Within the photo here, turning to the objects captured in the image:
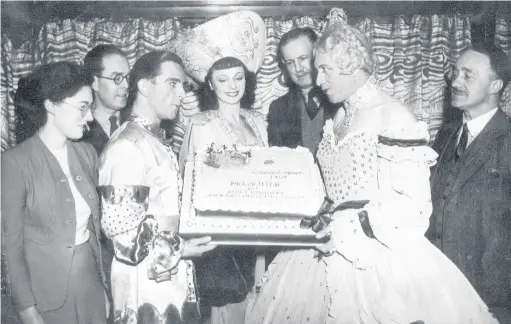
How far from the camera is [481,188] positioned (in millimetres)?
1851

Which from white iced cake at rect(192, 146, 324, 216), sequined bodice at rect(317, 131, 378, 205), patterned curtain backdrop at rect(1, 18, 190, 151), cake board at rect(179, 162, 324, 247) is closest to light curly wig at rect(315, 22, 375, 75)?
sequined bodice at rect(317, 131, 378, 205)

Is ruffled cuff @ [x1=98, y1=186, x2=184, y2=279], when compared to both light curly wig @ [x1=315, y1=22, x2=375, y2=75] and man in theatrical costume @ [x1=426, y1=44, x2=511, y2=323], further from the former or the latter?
man in theatrical costume @ [x1=426, y1=44, x2=511, y2=323]

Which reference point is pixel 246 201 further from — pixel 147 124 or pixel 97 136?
pixel 97 136

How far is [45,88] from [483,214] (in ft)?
5.50

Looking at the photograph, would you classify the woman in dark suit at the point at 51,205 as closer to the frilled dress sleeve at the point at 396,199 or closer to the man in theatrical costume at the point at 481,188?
the frilled dress sleeve at the point at 396,199

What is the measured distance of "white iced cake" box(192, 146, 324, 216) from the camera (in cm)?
151

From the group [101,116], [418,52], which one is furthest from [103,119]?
[418,52]

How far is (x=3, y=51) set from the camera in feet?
8.01

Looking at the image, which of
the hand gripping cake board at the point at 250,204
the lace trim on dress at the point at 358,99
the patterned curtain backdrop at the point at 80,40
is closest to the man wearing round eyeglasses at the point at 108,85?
the patterned curtain backdrop at the point at 80,40

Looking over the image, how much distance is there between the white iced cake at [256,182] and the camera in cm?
151

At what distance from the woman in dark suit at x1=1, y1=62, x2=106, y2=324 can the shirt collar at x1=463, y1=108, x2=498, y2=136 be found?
59.0 inches

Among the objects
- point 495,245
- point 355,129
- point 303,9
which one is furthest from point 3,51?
point 495,245

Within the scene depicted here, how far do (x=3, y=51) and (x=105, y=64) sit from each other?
705mm

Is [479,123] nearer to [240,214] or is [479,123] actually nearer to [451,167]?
[451,167]
